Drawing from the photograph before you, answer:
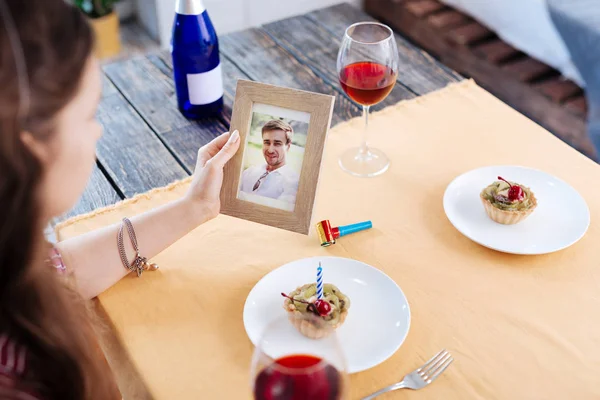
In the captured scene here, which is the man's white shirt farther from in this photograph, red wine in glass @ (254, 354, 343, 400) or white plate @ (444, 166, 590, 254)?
red wine in glass @ (254, 354, 343, 400)

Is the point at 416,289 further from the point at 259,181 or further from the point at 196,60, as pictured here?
the point at 196,60

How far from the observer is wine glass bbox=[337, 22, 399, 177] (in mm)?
1203

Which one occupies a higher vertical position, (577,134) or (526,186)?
(526,186)

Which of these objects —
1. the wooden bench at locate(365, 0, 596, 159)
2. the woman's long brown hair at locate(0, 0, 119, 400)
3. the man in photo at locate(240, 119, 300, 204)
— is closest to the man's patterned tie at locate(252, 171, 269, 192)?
the man in photo at locate(240, 119, 300, 204)

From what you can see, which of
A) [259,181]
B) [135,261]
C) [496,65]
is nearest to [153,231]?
[135,261]

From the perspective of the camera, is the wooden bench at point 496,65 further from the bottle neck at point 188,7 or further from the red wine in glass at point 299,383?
the red wine in glass at point 299,383

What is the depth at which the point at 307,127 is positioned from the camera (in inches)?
41.9

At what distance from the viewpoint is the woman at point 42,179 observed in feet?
2.15

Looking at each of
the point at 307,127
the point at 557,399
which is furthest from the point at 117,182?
the point at 557,399

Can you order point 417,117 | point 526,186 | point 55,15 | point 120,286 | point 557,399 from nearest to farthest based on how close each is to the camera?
point 55,15
point 557,399
point 120,286
point 526,186
point 417,117

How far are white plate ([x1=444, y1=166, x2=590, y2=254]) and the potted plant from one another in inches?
97.1

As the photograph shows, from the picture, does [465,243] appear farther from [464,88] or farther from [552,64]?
[552,64]

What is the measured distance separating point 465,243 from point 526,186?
19 centimetres

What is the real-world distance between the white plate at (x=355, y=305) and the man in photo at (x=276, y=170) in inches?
5.0
